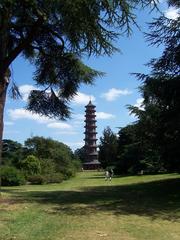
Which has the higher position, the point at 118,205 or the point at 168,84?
the point at 168,84

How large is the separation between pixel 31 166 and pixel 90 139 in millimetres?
76342

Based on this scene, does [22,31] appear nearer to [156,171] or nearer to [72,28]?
[72,28]

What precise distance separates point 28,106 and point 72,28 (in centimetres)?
794

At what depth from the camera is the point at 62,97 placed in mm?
23453

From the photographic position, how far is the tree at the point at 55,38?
15.2m

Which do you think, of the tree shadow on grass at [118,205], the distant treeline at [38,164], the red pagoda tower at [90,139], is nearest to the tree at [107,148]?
the distant treeline at [38,164]

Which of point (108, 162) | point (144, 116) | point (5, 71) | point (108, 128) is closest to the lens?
point (5, 71)

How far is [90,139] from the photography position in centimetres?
12138

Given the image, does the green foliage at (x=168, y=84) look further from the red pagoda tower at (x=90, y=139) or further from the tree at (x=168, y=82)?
the red pagoda tower at (x=90, y=139)

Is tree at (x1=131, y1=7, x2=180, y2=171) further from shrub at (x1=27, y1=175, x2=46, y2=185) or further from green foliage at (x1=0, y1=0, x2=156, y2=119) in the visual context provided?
shrub at (x1=27, y1=175, x2=46, y2=185)

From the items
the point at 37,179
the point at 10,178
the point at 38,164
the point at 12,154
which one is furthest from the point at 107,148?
the point at 10,178

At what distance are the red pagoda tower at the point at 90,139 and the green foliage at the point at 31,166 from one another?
2875 inches

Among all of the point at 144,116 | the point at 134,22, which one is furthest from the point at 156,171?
the point at 134,22

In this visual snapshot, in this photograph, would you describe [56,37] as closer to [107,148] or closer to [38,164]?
[38,164]
